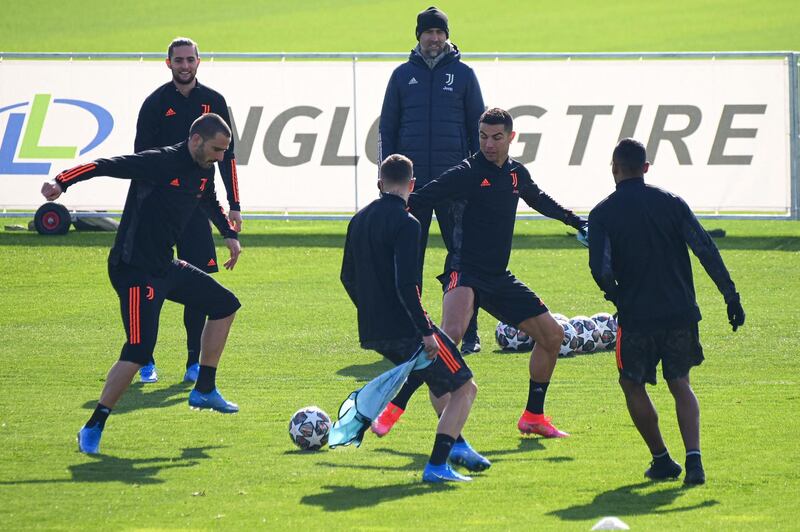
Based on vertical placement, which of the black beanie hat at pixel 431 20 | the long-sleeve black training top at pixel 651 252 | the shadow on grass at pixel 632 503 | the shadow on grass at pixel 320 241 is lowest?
the shadow on grass at pixel 632 503

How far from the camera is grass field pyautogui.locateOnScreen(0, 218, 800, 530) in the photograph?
27.9 ft

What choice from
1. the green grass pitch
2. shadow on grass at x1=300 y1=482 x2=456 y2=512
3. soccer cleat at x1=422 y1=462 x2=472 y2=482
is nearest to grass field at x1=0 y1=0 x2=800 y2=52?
the green grass pitch

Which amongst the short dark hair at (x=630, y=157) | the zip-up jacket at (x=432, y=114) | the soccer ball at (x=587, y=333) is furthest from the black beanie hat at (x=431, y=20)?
the short dark hair at (x=630, y=157)

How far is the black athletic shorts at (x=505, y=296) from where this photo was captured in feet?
35.1

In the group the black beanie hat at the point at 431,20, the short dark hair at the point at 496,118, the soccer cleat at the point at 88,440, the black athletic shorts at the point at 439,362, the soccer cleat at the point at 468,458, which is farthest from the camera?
the black beanie hat at the point at 431,20

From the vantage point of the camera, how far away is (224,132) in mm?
10680

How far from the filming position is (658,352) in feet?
30.8

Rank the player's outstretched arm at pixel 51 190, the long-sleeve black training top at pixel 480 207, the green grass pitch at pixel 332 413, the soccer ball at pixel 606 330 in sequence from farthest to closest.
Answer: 1. the soccer ball at pixel 606 330
2. the long-sleeve black training top at pixel 480 207
3. the player's outstretched arm at pixel 51 190
4. the green grass pitch at pixel 332 413

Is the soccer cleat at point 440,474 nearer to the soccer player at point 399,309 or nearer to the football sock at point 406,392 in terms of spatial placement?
the soccer player at point 399,309

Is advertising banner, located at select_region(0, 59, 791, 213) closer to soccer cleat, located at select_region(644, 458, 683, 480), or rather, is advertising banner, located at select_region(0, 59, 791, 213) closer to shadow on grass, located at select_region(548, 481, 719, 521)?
soccer cleat, located at select_region(644, 458, 683, 480)

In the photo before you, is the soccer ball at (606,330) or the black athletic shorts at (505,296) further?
the soccer ball at (606,330)

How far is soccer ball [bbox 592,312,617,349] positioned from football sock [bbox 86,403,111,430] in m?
5.63

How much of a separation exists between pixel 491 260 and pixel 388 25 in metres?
41.5

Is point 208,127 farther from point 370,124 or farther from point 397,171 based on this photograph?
point 370,124
